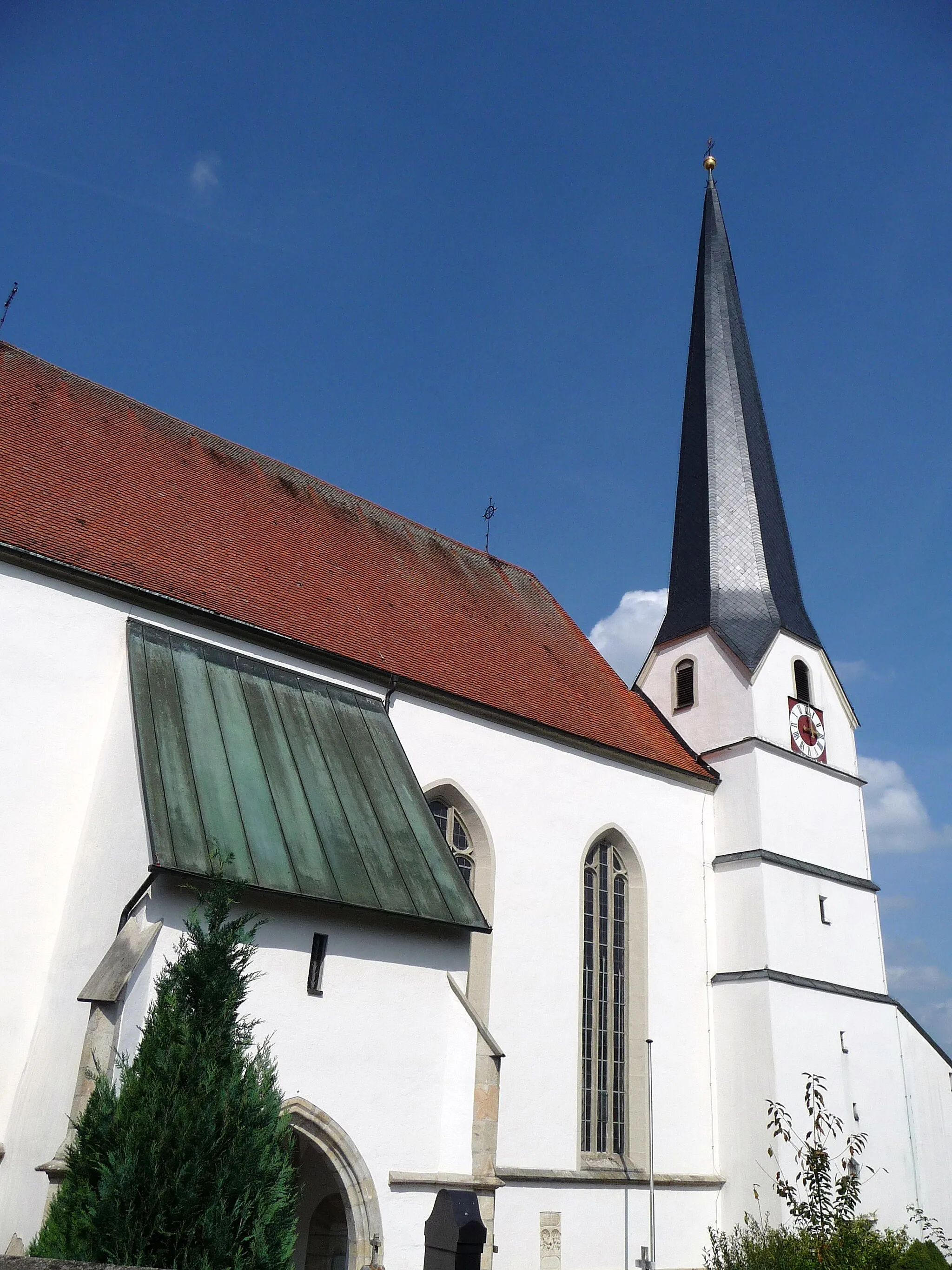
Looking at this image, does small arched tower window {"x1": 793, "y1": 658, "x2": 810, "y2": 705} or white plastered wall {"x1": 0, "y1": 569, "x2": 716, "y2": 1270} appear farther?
small arched tower window {"x1": 793, "y1": 658, "x2": 810, "y2": 705}

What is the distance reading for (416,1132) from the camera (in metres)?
9.06

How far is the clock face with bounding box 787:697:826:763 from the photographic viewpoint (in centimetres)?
1708

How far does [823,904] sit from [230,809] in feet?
33.7

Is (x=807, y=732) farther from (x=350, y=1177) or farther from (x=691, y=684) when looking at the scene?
(x=350, y=1177)

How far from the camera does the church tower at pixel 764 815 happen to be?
47.8ft

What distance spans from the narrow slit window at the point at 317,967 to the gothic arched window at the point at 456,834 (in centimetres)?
381

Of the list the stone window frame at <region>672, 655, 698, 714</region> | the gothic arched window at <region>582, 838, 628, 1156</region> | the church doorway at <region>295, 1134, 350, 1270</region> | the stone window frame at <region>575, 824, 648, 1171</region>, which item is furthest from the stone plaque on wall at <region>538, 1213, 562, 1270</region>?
the stone window frame at <region>672, 655, 698, 714</region>

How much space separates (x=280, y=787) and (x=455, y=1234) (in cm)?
490

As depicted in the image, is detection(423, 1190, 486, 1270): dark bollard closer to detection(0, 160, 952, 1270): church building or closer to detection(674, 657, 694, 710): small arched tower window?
detection(0, 160, 952, 1270): church building

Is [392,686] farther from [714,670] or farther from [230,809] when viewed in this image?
[714,670]

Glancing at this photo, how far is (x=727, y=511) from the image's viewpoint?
19.2 m

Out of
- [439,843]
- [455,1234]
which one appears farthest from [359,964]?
[455,1234]

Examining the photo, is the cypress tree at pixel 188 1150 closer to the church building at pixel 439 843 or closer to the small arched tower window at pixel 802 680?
the church building at pixel 439 843

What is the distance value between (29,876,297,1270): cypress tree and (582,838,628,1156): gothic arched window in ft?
22.4
